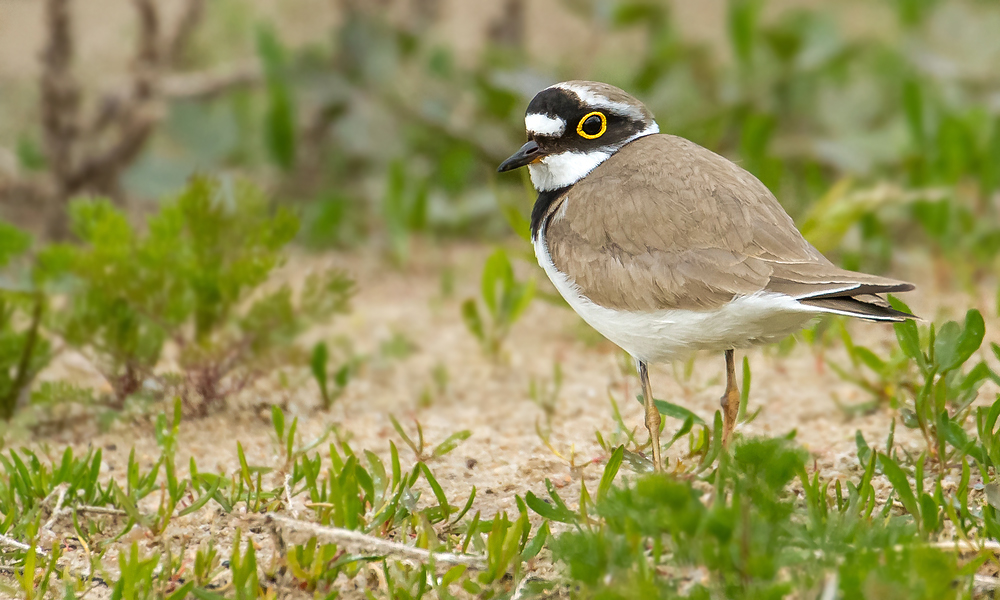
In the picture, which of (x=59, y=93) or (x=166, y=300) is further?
(x=59, y=93)

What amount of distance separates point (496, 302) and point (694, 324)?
6.25ft

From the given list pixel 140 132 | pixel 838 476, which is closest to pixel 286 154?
pixel 140 132

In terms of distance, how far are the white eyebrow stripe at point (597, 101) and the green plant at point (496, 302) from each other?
3.82 feet

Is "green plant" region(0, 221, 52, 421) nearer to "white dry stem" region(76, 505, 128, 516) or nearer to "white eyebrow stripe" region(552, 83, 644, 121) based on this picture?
"white dry stem" region(76, 505, 128, 516)

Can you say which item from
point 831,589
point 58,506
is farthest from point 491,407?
point 831,589

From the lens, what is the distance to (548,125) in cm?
359

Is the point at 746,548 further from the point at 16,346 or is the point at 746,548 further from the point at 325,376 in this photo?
the point at 16,346

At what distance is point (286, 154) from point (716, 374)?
3204 millimetres

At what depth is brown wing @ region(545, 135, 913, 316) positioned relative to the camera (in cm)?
294

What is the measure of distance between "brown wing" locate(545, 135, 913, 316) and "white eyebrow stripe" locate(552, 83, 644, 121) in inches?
7.4

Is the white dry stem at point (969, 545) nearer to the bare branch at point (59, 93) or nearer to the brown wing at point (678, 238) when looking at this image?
the brown wing at point (678, 238)

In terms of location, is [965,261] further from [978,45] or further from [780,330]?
[780,330]

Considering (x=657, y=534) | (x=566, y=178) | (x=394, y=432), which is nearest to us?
(x=657, y=534)

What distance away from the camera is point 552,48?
9.34 m
